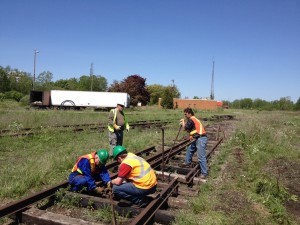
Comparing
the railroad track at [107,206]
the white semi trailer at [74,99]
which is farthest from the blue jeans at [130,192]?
the white semi trailer at [74,99]

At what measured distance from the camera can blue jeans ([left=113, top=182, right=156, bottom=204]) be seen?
5.31 meters

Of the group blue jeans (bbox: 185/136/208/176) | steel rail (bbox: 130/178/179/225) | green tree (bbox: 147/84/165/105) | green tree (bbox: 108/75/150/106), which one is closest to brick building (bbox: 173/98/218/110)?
green tree (bbox: 108/75/150/106)

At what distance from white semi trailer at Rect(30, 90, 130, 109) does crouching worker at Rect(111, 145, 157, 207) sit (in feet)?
117

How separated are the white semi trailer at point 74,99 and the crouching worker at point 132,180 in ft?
117

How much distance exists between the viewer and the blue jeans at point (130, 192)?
5312mm

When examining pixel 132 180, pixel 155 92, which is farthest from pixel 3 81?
pixel 132 180

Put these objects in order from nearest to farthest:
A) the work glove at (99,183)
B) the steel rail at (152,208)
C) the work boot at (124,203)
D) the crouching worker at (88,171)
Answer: the steel rail at (152,208), the work boot at (124,203), the crouching worker at (88,171), the work glove at (99,183)

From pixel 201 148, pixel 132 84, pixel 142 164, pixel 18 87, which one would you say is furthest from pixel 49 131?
pixel 18 87

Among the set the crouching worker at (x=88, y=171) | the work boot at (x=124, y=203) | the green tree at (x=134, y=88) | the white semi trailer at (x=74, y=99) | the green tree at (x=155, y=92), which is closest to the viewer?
the work boot at (x=124, y=203)

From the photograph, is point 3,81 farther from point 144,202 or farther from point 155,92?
point 144,202

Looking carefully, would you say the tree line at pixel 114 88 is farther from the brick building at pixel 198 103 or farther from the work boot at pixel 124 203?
the work boot at pixel 124 203

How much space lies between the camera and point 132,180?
540 centimetres

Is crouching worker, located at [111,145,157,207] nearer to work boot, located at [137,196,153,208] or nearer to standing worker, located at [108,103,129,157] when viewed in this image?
work boot, located at [137,196,153,208]

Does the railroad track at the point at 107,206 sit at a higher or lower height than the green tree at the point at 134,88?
lower
